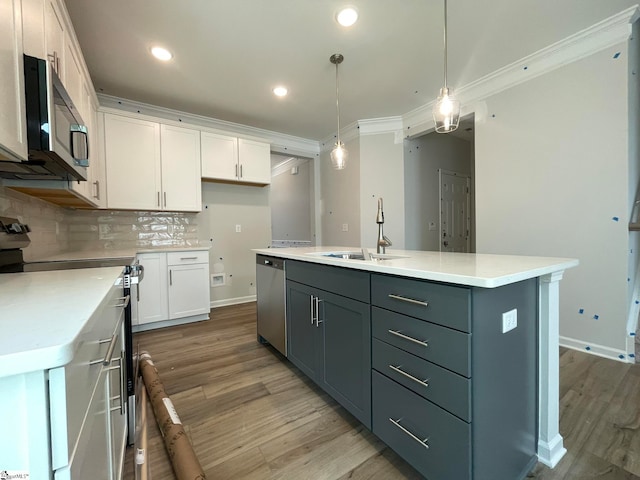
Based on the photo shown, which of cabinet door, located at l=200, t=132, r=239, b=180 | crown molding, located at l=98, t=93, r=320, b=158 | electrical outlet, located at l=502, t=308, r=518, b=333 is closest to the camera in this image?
electrical outlet, located at l=502, t=308, r=518, b=333

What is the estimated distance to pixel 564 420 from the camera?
1521mm

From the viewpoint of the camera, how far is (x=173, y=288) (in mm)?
3068

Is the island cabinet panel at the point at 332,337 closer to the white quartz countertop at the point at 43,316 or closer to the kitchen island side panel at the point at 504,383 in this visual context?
the kitchen island side panel at the point at 504,383

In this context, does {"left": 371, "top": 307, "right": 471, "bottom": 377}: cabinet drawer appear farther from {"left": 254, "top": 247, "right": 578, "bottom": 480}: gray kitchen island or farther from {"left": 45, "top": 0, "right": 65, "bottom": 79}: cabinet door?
{"left": 45, "top": 0, "right": 65, "bottom": 79}: cabinet door

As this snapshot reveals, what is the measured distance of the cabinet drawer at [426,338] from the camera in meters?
0.95

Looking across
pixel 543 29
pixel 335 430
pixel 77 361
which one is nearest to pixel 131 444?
pixel 335 430

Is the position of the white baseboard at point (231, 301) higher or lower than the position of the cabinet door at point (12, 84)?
lower

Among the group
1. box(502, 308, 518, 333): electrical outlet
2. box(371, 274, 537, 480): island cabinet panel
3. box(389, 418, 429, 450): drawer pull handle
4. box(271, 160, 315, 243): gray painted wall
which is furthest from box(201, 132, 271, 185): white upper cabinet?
box(502, 308, 518, 333): electrical outlet

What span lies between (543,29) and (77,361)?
11.4 feet

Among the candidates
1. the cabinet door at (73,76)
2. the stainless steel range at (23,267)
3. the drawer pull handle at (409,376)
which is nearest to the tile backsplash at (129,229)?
the cabinet door at (73,76)

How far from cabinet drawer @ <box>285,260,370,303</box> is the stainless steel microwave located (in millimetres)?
1310

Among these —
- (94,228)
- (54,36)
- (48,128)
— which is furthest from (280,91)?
(94,228)

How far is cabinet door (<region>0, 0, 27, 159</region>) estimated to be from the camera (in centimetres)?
91

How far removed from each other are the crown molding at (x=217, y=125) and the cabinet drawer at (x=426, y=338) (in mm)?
3291
